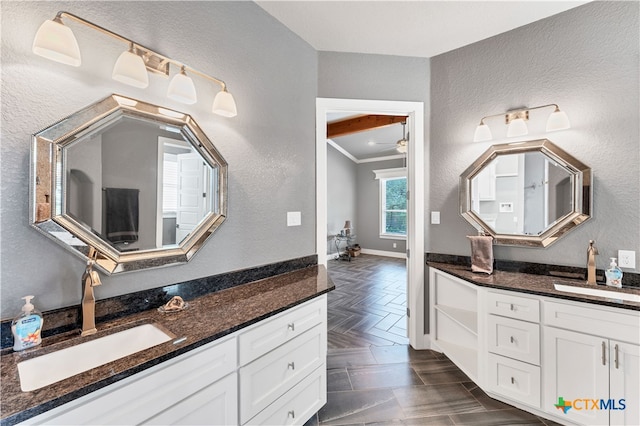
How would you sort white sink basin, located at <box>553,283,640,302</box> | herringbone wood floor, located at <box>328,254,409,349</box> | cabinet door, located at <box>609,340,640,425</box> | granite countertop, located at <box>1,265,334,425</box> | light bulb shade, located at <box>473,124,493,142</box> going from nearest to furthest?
1. granite countertop, located at <box>1,265,334,425</box>
2. cabinet door, located at <box>609,340,640,425</box>
3. white sink basin, located at <box>553,283,640,302</box>
4. light bulb shade, located at <box>473,124,493,142</box>
5. herringbone wood floor, located at <box>328,254,409,349</box>

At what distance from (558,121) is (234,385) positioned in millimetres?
2739

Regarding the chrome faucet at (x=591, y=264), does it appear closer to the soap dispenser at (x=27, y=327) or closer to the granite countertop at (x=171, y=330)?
the granite countertop at (x=171, y=330)

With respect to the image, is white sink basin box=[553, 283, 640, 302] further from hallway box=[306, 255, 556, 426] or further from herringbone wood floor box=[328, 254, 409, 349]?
herringbone wood floor box=[328, 254, 409, 349]

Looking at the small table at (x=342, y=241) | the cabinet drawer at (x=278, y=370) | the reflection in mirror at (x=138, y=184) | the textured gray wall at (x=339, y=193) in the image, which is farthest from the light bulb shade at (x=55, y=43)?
the small table at (x=342, y=241)

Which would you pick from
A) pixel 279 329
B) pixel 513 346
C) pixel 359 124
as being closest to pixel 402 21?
pixel 279 329

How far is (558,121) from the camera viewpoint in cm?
199

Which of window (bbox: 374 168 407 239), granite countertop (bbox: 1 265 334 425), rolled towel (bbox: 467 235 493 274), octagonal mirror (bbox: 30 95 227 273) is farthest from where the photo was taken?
window (bbox: 374 168 407 239)

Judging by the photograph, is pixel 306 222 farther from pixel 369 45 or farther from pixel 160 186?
pixel 369 45

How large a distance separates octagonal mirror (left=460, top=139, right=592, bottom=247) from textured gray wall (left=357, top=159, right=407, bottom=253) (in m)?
5.24

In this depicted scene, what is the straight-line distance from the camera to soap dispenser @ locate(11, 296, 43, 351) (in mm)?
971

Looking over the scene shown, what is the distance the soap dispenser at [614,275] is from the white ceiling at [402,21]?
75.0 inches

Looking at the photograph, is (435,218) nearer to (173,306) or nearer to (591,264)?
(591,264)

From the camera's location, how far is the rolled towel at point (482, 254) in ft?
7.04

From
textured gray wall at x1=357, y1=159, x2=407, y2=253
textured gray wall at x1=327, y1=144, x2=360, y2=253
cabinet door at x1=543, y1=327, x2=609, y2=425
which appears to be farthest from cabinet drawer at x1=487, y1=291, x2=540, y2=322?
textured gray wall at x1=357, y1=159, x2=407, y2=253
